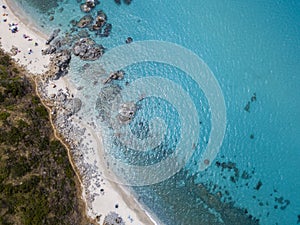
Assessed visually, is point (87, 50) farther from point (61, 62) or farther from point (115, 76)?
point (115, 76)

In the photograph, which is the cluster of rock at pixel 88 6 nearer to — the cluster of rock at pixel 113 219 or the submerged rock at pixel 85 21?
the submerged rock at pixel 85 21

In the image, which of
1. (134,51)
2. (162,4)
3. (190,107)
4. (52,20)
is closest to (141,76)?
(134,51)

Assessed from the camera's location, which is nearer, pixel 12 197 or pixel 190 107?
pixel 12 197

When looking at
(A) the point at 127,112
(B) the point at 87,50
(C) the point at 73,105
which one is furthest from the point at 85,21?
(A) the point at 127,112

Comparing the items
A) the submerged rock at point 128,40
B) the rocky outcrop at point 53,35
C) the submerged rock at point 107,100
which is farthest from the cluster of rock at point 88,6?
the submerged rock at point 107,100

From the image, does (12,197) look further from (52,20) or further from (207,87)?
(207,87)

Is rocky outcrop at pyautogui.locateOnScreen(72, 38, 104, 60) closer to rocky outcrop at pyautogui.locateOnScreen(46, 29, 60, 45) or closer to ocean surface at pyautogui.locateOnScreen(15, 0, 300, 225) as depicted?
ocean surface at pyautogui.locateOnScreen(15, 0, 300, 225)

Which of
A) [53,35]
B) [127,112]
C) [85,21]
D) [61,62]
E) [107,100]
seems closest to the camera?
[127,112]
